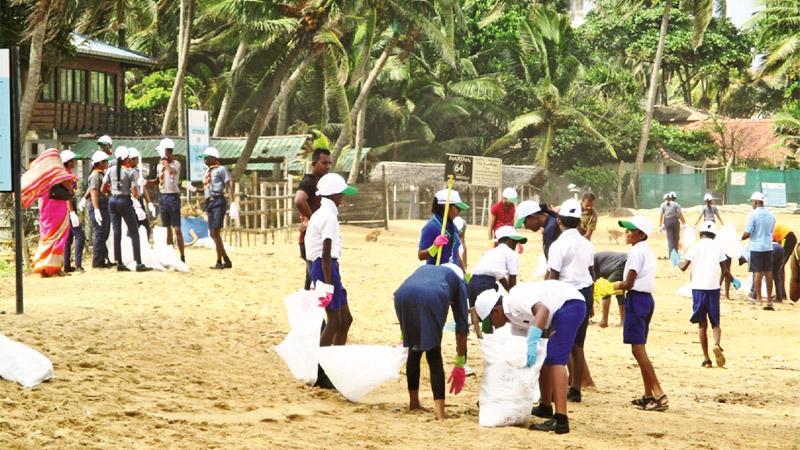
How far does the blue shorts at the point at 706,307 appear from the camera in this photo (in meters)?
12.0

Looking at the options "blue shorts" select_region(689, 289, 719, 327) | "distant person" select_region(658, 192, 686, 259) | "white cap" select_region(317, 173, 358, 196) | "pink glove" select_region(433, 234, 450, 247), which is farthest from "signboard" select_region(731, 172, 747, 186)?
"white cap" select_region(317, 173, 358, 196)

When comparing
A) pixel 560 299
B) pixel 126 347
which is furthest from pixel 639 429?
pixel 126 347

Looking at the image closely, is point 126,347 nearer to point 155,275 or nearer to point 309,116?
point 155,275

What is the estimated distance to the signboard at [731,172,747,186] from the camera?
47.8 metres

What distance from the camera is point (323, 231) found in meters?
9.20

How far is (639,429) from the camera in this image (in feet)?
27.8

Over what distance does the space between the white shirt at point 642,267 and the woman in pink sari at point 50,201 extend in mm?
7790

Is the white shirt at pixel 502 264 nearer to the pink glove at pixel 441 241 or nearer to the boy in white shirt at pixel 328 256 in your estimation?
the pink glove at pixel 441 241

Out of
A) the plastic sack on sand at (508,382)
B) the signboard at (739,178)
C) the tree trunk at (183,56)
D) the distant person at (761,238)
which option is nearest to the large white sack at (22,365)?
the plastic sack on sand at (508,382)

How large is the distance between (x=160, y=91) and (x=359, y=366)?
103 ft

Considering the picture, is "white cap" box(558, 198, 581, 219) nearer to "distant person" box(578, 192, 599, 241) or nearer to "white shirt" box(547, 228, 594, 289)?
"white shirt" box(547, 228, 594, 289)

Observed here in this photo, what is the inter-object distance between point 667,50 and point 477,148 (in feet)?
40.2

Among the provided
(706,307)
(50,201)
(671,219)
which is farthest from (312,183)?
(671,219)

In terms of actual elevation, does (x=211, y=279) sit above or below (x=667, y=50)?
below
